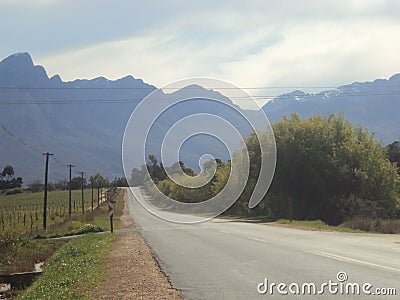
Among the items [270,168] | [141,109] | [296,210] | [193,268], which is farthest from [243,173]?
[193,268]

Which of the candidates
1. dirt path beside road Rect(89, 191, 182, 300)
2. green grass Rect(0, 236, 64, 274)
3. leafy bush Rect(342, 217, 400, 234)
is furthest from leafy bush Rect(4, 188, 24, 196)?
dirt path beside road Rect(89, 191, 182, 300)

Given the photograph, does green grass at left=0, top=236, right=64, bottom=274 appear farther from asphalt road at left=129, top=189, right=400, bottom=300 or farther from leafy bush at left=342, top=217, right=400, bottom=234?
leafy bush at left=342, top=217, right=400, bottom=234

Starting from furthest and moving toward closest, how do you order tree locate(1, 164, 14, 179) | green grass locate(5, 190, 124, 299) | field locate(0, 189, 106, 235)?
tree locate(1, 164, 14, 179)
field locate(0, 189, 106, 235)
green grass locate(5, 190, 124, 299)

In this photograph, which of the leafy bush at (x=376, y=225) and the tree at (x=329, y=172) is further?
the tree at (x=329, y=172)

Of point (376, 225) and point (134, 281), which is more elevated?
point (376, 225)

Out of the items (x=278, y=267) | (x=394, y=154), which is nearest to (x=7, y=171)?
(x=394, y=154)

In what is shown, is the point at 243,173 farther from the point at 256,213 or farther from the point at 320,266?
the point at 320,266

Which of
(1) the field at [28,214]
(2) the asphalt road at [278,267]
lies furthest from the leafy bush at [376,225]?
(1) the field at [28,214]

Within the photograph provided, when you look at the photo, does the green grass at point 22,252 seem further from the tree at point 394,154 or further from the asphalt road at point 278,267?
the tree at point 394,154

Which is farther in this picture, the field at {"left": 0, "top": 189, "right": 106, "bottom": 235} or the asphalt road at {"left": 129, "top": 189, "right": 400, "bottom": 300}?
the field at {"left": 0, "top": 189, "right": 106, "bottom": 235}

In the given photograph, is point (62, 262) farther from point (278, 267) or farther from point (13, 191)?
point (13, 191)

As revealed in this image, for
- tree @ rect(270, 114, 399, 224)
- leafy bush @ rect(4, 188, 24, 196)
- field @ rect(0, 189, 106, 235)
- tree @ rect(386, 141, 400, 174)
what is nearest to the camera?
tree @ rect(270, 114, 399, 224)

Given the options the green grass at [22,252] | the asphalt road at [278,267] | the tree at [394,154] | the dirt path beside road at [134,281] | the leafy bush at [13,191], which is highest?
the tree at [394,154]

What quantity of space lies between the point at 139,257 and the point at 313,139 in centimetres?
3100
